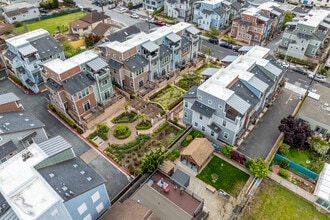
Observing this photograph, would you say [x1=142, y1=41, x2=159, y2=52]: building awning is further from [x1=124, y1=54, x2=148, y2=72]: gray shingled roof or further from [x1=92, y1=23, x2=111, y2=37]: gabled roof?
[x1=92, y1=23, x2=111, y2=37]: gabled roof

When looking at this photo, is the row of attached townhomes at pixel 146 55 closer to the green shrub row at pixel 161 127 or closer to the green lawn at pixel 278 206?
the green shrub row at pixel 161 127

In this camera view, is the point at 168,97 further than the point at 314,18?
No

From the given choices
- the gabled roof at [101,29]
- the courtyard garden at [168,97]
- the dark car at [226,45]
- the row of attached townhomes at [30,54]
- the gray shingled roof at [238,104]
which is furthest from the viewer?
the gabled roof at [101,29]

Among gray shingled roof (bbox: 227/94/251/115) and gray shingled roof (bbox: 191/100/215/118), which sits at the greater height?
gray shingled roof (bbox: 227/94/251/115)

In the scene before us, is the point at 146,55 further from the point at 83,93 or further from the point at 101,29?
the point at 101,29

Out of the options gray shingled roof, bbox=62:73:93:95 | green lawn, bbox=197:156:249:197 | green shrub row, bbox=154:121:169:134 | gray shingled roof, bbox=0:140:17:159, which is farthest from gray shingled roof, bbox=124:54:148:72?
gray shingled roof, bbox=0:140:17:159

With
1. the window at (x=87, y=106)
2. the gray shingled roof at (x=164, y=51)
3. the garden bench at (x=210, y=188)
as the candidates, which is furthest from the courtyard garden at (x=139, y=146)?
the gray shingled roof at (x=164, y=51)

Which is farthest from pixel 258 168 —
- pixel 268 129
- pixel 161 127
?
pixel 161 127
